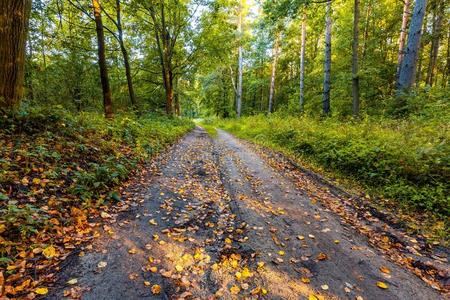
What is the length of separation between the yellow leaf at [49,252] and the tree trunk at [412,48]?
10.1 meters

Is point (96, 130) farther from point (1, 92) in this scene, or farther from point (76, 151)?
point (1, 92)

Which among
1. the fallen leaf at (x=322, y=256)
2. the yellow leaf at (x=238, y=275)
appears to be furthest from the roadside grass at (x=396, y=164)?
the yellow leaf at (x=238, y=275)

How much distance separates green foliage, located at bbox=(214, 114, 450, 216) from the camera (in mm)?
4605

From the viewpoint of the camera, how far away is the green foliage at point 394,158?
181 inches

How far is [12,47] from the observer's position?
4.94 meters

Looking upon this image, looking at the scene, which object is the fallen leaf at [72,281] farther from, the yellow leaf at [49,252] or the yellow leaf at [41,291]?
the yellow leaf at [49,252]

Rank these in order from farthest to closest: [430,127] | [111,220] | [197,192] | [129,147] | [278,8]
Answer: [278,8], [129,147], [430,127], [197,192], [111,220]

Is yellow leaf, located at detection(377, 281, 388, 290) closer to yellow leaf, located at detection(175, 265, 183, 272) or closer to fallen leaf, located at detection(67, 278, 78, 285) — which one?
yellow leaf, located at detection(175, 265, 183, 272)

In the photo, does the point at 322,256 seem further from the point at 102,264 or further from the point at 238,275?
the point at 102,264

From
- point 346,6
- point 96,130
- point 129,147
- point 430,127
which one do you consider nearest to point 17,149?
point 96,130

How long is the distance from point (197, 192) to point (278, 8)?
905 centimetres

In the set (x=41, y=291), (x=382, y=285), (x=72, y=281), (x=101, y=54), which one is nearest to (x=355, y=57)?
(x=382, y=285)

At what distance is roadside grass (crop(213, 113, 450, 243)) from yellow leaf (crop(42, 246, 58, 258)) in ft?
17.7

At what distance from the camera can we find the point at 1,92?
4.94 meters
